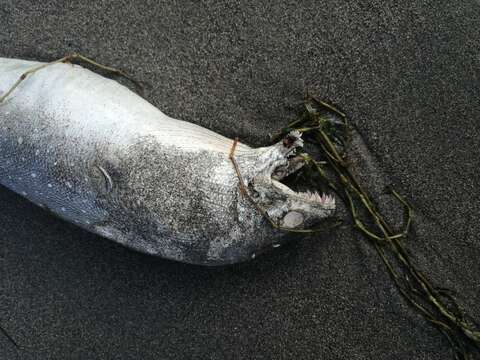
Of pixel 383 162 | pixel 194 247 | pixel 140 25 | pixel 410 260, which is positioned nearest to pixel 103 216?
pixel 194 247

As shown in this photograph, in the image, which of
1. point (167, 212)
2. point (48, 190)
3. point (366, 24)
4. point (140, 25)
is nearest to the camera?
point (167, 212)

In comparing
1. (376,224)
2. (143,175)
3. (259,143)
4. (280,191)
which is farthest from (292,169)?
→ (143,175)

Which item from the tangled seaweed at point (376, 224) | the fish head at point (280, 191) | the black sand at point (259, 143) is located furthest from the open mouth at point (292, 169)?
the black sand at point (259, 143)

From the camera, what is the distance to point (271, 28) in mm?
2656

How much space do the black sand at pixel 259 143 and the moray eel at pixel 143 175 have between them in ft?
1.40

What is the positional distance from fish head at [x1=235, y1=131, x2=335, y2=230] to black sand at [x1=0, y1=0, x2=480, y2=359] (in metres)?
0.40

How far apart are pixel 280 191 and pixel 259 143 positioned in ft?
1.87

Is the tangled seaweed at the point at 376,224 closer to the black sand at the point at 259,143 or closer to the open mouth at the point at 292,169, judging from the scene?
the black sand at the point at 259,143

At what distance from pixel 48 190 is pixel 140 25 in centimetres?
119

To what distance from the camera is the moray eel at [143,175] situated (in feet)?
7.30

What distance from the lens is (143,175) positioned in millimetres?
2234

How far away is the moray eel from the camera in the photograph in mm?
2225

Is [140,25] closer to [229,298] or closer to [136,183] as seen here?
[136,183]

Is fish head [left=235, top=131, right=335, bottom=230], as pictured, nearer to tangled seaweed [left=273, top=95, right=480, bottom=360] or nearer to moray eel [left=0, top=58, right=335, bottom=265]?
moray eel [left=0, top=58, right=335, bottom=265]
